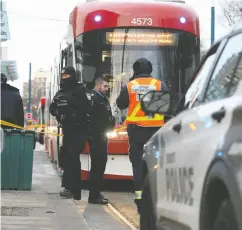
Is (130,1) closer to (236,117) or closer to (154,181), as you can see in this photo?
(154,181)

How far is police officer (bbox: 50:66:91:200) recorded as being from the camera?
9.31 metres

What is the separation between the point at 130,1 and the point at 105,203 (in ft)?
15.3

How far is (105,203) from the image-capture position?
30.5 ft

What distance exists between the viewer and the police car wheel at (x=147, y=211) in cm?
545

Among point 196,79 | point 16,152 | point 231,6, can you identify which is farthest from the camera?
point 231,6

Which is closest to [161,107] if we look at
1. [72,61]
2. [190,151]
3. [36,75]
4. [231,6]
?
[190,151]

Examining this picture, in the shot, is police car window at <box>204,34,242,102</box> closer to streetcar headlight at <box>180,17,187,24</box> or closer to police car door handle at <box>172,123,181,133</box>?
police car door handle at <box>172,123,181,133</box>

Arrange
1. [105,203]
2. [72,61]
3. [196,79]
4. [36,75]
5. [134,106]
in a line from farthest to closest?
[36,75]
[72,61]
[105,203]
[134,106]
[196,79]

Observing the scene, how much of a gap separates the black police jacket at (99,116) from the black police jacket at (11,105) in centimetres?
185

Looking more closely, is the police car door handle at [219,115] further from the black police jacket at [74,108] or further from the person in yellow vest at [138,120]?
the black police jacket at [74,108]

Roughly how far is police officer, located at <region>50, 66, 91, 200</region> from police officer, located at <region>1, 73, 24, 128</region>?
149 centimetres

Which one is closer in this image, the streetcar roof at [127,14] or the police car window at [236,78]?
the police car window at [236,78]

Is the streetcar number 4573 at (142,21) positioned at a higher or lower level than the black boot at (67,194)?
higher

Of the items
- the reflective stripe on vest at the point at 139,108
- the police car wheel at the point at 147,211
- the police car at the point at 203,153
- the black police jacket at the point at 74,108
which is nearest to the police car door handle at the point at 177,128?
the police car at the point at 203,153
